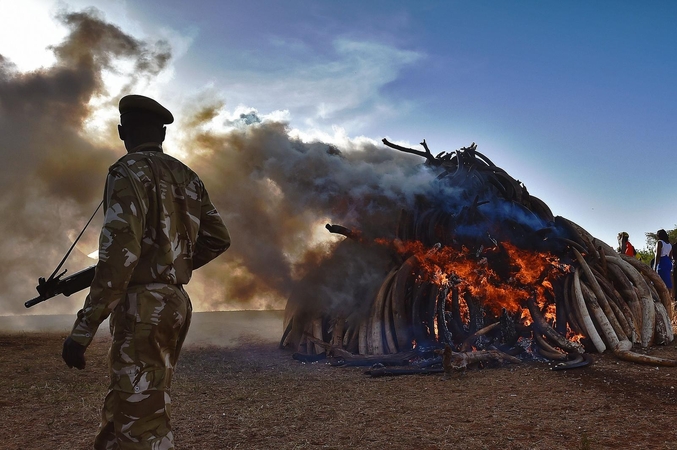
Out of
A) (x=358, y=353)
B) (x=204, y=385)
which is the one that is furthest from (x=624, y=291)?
(x=204, y=385)

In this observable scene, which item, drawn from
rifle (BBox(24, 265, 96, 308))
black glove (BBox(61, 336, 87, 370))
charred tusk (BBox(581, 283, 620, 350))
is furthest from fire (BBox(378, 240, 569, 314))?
black glove (BBox(61, 336, 87, 370))

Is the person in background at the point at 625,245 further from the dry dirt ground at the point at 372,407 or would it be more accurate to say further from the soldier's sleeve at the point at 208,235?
the soldier's sleeve at the point at 208,235

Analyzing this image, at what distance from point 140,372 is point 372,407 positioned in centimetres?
332

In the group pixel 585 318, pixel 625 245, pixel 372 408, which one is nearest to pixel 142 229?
pixel 372 408

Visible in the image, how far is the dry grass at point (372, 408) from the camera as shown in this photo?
14.2ft

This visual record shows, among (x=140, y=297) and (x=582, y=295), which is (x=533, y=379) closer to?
(x=582, y=295)

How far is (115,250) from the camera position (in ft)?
8.66

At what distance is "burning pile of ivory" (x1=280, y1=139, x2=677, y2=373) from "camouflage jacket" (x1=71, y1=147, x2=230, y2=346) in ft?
17.8

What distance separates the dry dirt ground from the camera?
14.2 feet

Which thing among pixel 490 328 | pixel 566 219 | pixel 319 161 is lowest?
pixel 490 328

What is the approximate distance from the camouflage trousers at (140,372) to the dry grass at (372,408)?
Result: 171 cm

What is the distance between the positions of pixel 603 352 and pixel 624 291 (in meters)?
1.62

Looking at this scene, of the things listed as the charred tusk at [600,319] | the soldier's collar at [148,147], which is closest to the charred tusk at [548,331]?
the charred tusk at [600,319]

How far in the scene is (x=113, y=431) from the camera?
110 inches
